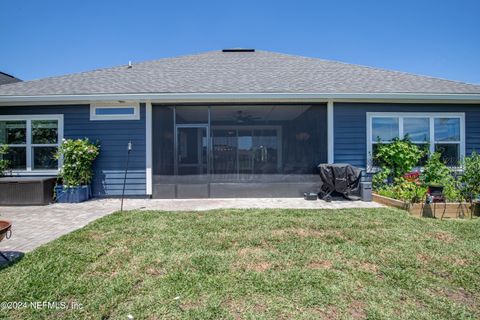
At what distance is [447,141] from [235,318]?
8.56 m

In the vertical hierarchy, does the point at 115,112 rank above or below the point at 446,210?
above

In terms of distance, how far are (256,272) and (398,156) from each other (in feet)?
20.5

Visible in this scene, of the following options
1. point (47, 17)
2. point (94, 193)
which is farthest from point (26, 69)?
point (94, 193)

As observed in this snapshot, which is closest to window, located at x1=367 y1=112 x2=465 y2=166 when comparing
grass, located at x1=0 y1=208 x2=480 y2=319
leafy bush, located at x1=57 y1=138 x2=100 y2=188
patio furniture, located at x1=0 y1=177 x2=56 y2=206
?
grass, located at x1=0 y1=208 x2=480 y2=319

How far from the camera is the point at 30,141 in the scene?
7227mm

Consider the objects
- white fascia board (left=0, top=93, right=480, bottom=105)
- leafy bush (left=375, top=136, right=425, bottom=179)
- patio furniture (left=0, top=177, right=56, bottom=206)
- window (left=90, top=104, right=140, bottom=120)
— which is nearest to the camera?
patio furniture (left=0, top=177, right=56, bottom=206)

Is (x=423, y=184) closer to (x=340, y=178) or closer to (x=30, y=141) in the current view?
(x=340, y=178)

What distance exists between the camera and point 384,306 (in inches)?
83.7

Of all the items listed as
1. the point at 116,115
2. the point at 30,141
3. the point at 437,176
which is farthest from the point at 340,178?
the point at 30,141

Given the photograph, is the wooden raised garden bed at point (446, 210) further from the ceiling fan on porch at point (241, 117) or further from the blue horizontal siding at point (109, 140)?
the blue horizontal siding at point (109, 140)

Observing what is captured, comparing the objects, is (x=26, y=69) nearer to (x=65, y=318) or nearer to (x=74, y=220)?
A: (x=74, y=220)

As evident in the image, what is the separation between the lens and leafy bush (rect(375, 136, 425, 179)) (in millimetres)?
6945

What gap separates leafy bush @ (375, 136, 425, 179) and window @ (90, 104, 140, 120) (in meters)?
7.33

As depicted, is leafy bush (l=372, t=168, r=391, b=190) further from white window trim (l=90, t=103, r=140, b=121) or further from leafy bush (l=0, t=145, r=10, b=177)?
leafy bush (l=0, t=145, r=10, b=177)
